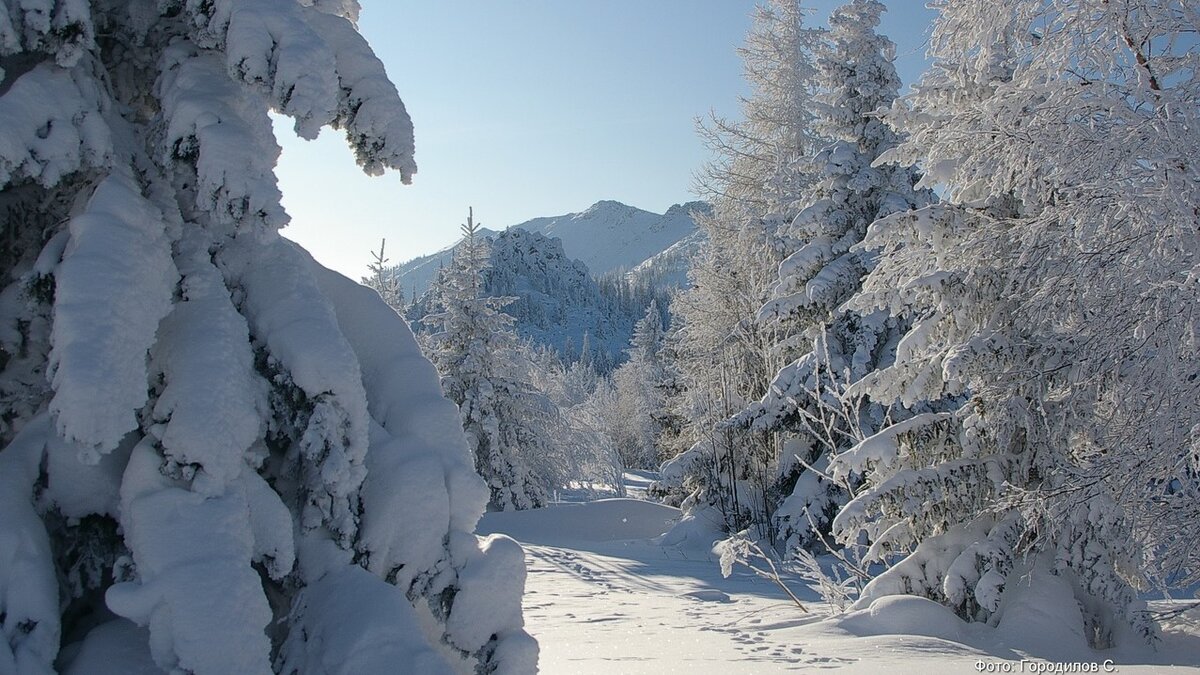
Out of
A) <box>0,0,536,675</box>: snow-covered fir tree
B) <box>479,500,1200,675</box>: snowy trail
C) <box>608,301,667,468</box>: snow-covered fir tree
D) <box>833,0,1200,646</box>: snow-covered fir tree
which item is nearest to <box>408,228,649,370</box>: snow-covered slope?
<box>608,301,667,468</box>: snow-covered fir tree

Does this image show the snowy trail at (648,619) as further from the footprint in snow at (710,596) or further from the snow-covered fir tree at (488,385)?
the snow-covered fir tree at (488,385)

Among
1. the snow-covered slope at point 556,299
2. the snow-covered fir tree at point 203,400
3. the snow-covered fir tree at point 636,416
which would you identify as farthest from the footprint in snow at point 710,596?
the snow-covered slope at point 556,299

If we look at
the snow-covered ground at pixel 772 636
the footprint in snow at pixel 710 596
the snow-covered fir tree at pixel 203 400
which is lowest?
the footprint in snow at pixel 710 596

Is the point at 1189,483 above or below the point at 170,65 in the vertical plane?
below

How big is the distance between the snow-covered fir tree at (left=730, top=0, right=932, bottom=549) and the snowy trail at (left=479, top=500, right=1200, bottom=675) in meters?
2.46

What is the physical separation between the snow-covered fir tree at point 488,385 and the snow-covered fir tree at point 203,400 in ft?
56.6

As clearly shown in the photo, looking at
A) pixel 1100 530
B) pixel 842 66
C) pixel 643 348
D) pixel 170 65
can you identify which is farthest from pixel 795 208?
pixel 643 348

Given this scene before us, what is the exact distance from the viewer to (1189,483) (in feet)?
16.3

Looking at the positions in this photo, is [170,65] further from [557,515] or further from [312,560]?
[557,515]

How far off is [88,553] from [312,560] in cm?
77

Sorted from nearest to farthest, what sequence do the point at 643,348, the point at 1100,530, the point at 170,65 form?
the point at 170,65
the point at 1100,530
the point at 643,348

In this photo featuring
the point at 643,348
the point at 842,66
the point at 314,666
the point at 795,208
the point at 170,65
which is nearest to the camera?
the point at 314,666

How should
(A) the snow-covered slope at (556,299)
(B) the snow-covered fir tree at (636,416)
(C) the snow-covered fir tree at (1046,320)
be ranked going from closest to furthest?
(C) the snow-covered fir tree at (1046,320) < (B) the snow-covered fir tree at (636,416) < (A) the snow-covered slope at (556,299)

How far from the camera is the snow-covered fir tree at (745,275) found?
46.8ft
